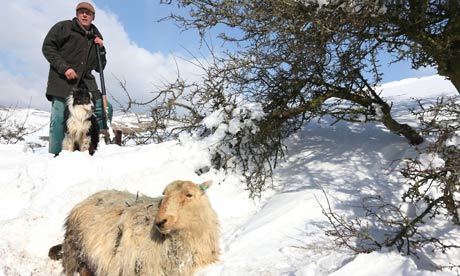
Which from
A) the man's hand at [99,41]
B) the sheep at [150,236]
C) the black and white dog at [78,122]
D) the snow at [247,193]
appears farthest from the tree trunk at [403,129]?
the man's hand at [99,41]

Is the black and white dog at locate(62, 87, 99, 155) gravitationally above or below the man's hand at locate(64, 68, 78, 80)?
below

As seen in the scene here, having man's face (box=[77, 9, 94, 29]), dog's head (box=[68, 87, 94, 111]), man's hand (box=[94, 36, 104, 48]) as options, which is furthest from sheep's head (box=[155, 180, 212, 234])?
man's face (box=[77, 9, 94, 29])

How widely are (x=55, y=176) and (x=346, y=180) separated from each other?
4.41m

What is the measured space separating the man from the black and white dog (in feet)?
0.51

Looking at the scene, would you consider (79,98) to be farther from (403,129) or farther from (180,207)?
(403,129)

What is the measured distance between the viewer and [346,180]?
5426mm

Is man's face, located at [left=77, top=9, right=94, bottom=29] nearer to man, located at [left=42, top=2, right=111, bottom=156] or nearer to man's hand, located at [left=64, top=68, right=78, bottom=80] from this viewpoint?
man, located at [left=42, top=2, right=111, bottom=156]

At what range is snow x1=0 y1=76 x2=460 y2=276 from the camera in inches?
144

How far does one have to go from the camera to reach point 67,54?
22.5ft

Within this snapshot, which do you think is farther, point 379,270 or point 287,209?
point 287,209

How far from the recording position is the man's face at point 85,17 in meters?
6.89

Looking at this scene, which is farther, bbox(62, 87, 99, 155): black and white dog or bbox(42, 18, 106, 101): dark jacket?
bbox(62, 87, 99, 155): black and white dog

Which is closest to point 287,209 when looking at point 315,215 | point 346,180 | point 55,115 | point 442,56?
point 315,215

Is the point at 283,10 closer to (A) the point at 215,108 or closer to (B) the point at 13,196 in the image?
(A) the point at 215,108
